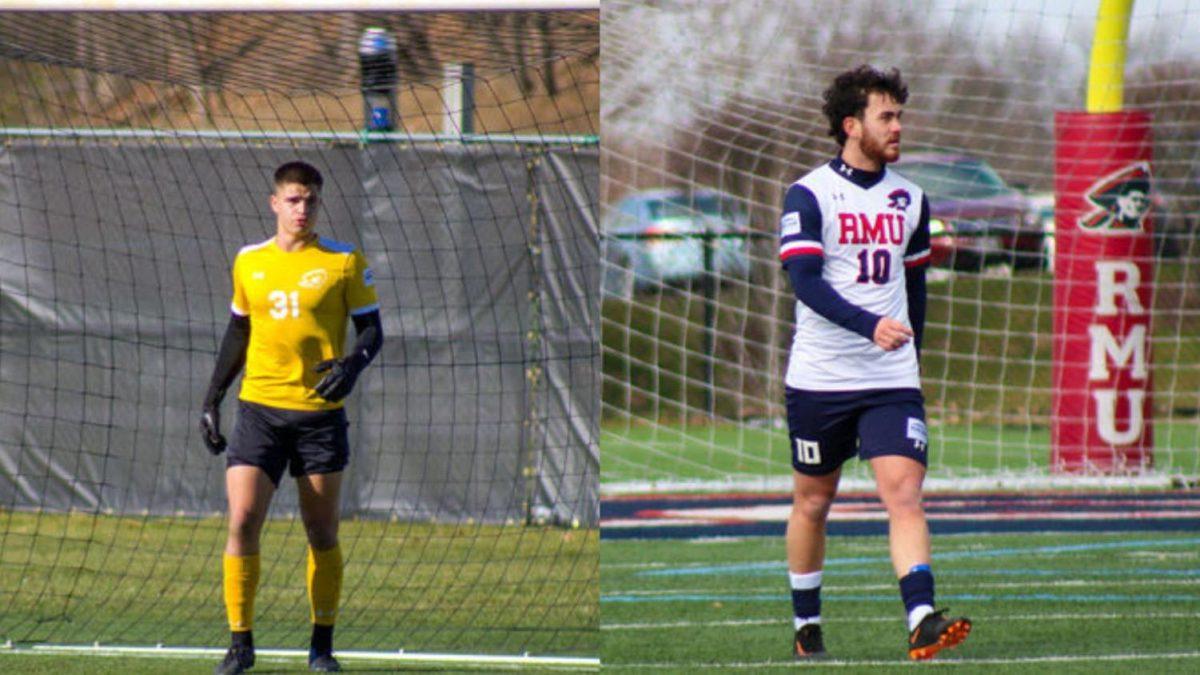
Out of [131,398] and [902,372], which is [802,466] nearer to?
[902,372]

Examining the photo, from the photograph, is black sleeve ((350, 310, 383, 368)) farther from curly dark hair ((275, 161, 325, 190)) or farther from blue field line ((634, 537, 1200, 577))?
blue field line ((634, 537, 1200, 577))

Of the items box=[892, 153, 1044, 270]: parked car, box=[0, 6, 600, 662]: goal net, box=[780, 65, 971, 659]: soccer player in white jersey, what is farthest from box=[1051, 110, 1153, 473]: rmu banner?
box=[780, 65, 971, 659]: soccer player in white jersey

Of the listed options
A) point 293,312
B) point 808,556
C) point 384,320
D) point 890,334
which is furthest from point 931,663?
point 384,320

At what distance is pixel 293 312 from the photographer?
25.9 feet

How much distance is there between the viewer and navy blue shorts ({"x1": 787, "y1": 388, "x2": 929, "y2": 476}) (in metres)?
7.14

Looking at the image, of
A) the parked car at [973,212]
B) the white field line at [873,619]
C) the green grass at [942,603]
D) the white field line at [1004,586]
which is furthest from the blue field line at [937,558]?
the parked car at [973,212]

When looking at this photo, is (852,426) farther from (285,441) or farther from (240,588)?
A: (240,588)

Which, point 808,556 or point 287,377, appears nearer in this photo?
point 808,556

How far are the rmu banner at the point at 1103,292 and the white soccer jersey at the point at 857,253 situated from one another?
27.0 feet

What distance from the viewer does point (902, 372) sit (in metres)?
7.26

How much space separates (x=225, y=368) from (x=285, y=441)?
41cm

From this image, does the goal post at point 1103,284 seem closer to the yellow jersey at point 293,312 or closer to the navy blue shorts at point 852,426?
the navy blue shorts at point 852,426

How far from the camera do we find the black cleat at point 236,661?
7.82 metres

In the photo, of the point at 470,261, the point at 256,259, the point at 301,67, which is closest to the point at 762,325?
the point at 470,261
